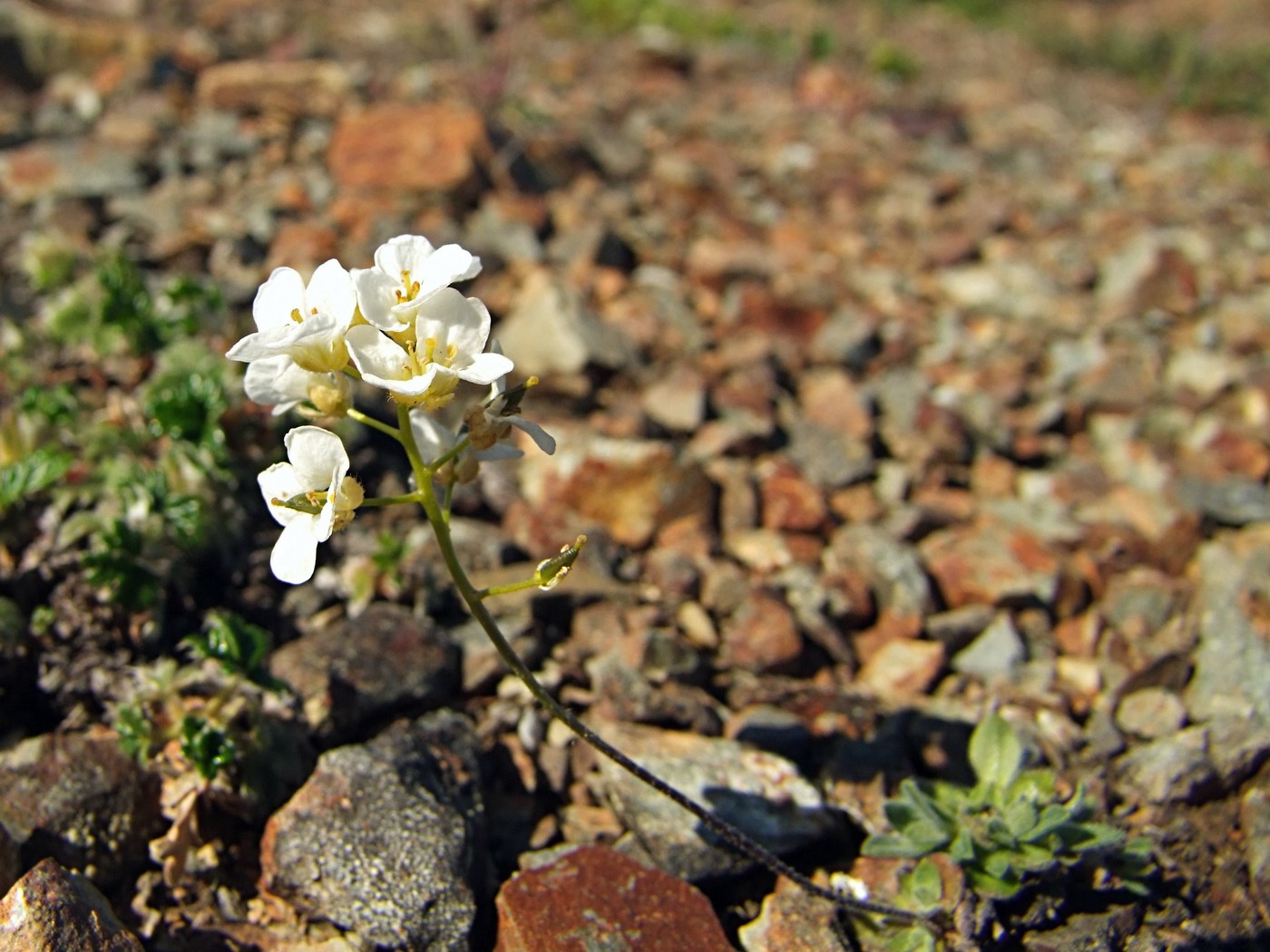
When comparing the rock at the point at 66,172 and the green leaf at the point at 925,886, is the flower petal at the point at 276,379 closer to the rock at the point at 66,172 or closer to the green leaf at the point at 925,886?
the green leaf at the point at 925,886

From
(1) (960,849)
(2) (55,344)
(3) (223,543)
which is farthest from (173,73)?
(1) (960,849)

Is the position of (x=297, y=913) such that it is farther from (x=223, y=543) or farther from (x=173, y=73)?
(x=173, y=73)

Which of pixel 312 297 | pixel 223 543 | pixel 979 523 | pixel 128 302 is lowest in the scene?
pixel 979 523

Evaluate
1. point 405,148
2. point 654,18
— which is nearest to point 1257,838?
point 405,148

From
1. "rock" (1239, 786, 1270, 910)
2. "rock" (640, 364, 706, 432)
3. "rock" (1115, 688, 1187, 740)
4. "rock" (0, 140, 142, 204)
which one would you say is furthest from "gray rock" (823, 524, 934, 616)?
"rock" (0, 140, 142, 204)

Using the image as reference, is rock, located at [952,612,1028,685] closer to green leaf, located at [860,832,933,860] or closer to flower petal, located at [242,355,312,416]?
green leaf, located at [860,832,933,860]
